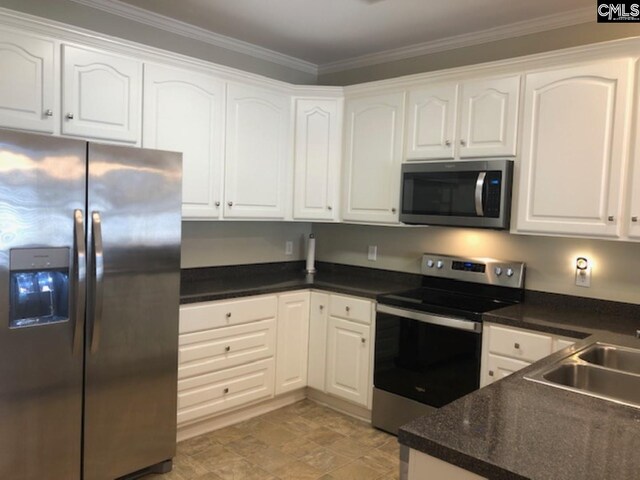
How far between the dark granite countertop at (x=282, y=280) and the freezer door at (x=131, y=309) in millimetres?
368

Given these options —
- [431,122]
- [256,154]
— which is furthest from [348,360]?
[431,122]

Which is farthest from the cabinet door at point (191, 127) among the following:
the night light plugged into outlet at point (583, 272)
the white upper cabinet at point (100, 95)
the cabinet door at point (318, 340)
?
the night light plugged into outlet at point (583, 272)

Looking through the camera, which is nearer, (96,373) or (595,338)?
(595,338)

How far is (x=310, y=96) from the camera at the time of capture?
3695 millimetres

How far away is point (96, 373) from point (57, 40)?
1637 millimetres

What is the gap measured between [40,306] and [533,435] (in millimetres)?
1967

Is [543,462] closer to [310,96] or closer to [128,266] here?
[128,266]

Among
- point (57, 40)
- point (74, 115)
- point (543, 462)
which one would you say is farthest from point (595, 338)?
point (57, 40)

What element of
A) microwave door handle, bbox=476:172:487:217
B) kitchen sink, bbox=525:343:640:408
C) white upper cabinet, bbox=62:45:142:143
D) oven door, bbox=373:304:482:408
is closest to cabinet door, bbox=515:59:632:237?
microwave door handle, bbox=476:172:487:217

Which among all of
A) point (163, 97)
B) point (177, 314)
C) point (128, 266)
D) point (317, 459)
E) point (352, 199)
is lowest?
point (317, 459)

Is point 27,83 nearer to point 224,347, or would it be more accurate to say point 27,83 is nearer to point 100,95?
point 100,95

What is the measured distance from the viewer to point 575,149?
2.64 meters

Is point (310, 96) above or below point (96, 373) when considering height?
above

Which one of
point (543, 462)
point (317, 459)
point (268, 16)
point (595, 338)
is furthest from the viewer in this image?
point (268, 16)
